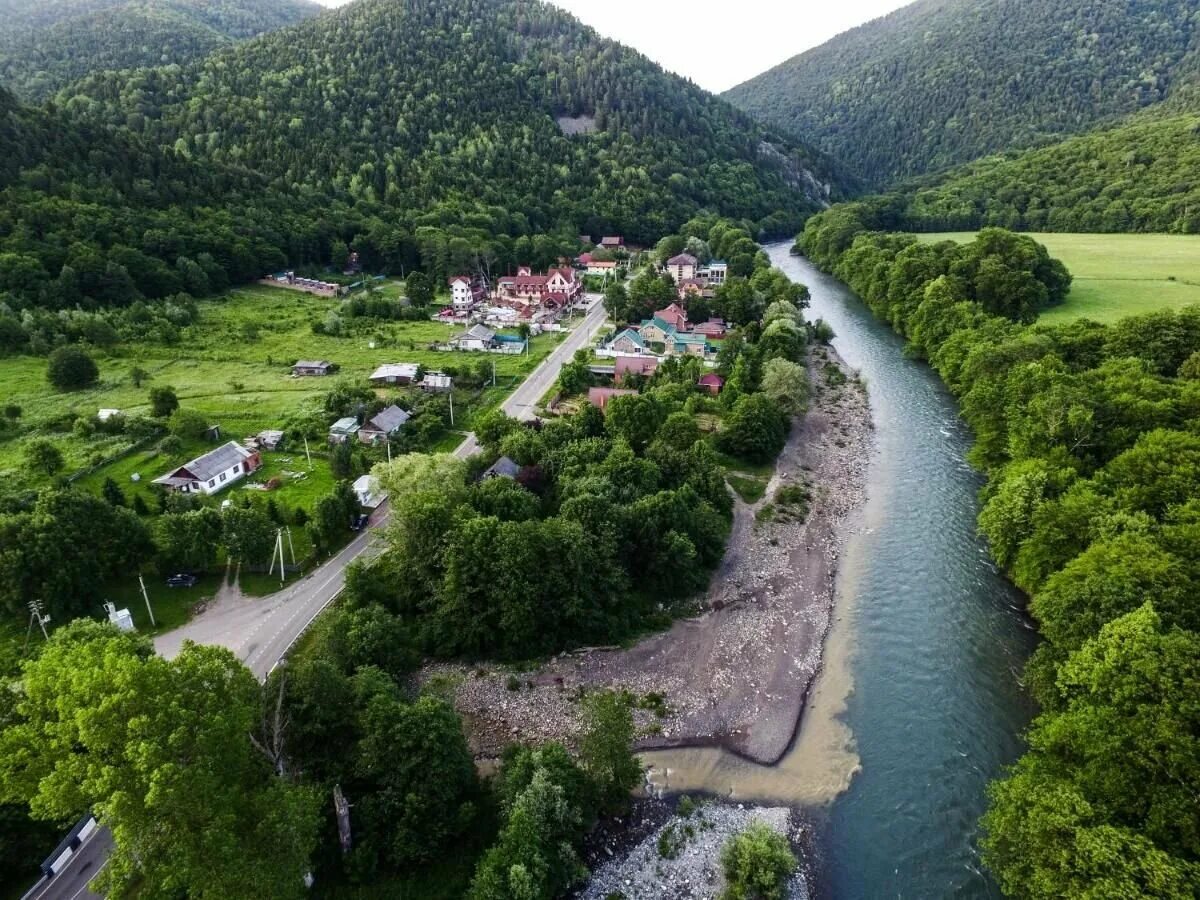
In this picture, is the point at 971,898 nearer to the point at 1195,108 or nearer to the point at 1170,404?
the point at 1170,404

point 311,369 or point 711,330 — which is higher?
point 711,330

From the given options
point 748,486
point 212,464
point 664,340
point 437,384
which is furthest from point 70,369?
point 748,486

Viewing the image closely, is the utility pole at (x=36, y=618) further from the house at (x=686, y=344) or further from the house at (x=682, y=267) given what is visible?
the house at (x=682, y=267)

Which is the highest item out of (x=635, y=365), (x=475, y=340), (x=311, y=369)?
(x=635, y=365)

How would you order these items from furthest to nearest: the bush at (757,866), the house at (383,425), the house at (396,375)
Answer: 1. the house at (396,375)
2. the house at (383,425)
3. the bush at (757,866)

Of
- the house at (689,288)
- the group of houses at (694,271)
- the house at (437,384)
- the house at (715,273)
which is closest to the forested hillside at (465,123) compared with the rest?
the group of houses at (694,271)

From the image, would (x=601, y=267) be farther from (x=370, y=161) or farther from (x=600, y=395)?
(x=600, y=395)

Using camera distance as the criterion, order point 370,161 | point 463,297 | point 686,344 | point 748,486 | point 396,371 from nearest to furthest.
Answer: point 748,486 → point 396,371 → point 686,344 → point 463,297 → point 370,161
